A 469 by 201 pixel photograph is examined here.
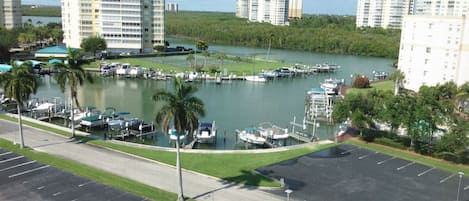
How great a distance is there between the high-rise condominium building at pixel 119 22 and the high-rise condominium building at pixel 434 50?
2453 inches

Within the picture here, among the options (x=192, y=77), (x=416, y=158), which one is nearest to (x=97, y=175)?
(x=416, y=158)

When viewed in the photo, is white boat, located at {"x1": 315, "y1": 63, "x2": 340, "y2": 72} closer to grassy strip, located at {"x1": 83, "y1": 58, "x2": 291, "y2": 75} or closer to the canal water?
the canal water

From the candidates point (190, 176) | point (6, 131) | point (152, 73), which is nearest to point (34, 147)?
point (6, 131)

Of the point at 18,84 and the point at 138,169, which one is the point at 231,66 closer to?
the point at 18,84

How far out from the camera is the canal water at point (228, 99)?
45.8 meters

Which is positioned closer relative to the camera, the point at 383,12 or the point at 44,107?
the point at 44,107

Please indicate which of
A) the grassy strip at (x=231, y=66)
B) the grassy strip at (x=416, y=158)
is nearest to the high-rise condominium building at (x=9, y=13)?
the grassy strip at (x=231, y=66)

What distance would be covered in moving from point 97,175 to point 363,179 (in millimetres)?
16498

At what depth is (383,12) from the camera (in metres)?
177

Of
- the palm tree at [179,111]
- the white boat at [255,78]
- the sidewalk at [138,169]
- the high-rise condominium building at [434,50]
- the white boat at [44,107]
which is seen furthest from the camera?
the white boat at [255,78]

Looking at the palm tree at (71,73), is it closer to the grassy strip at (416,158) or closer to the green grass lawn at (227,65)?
the grassy strip at (416,158)

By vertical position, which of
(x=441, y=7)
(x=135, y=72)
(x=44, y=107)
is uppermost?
(x=441, y=7)

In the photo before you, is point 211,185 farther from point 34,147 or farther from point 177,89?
point 34,147

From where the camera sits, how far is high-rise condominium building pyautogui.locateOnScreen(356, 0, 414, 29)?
169625mm
